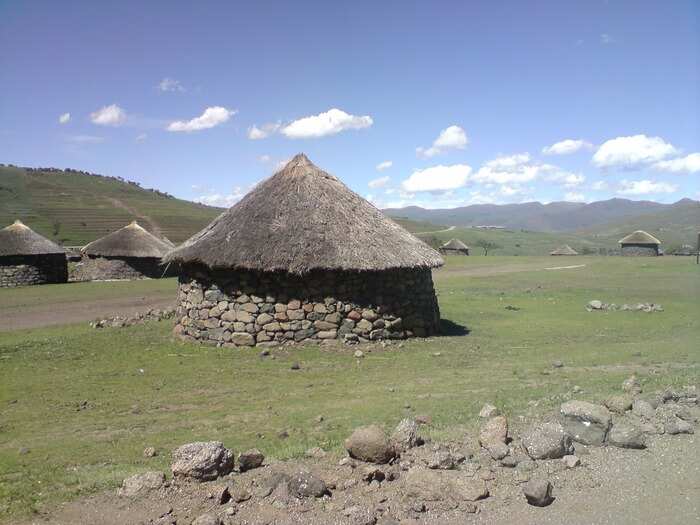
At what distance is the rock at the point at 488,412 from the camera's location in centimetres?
738

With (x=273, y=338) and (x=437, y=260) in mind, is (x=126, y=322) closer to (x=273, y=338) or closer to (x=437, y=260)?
(x=273, y=338)

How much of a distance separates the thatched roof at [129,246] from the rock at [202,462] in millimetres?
33874

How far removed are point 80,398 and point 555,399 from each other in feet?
24.5

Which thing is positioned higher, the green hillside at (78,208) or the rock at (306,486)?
the green hillside at (78,208)

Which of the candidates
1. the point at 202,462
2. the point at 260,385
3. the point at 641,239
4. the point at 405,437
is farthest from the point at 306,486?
the point at 641,239

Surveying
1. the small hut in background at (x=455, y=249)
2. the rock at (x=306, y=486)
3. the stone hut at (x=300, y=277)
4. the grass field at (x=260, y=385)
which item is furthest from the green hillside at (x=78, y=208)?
the rock at (x=306, y=486)

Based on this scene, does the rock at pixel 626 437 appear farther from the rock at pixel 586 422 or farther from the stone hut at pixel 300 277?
the stone hut at pixel 300 277

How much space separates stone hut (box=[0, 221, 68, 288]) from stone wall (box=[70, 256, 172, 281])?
175 cm

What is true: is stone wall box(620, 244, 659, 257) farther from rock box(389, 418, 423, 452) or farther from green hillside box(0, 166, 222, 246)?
rock box(389, 418, 423, 452)

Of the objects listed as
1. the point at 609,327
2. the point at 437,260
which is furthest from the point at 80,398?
the point at 609,327

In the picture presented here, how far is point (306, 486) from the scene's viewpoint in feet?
17.6

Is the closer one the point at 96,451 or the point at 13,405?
the point at 96,451

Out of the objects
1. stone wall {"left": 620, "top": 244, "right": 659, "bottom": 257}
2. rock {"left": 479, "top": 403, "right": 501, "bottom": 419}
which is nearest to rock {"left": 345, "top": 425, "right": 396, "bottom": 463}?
rock {"left": 479, "top": 403, "right": 501, "bottom": 419}

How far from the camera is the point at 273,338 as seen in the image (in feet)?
44.3
